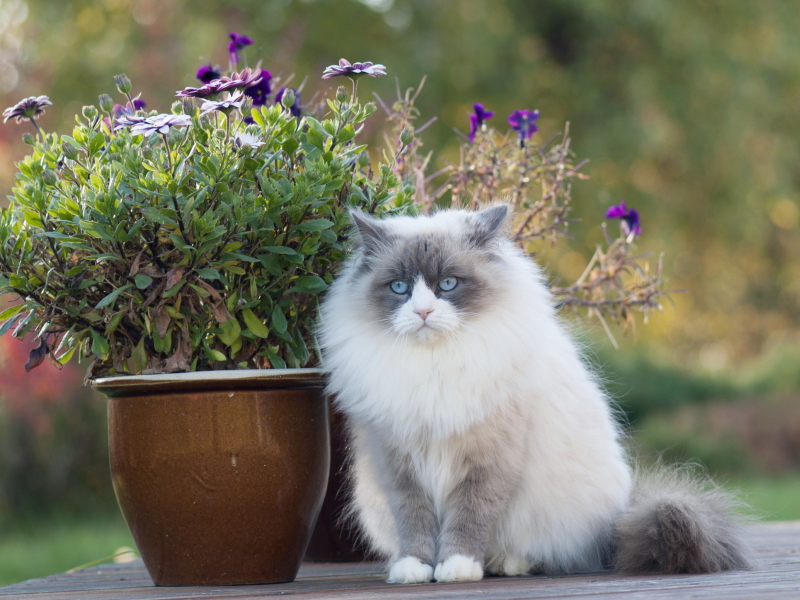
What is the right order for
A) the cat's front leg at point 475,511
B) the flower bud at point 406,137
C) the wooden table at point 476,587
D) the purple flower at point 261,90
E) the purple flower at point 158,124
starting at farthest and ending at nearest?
the purple flower at point 261,90 → the flower bud at point 406,137 → the cat's front leg at point 475,511 → the purple flower at point 158,124 → the wooden table at point 476,587

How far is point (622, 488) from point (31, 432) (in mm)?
6842

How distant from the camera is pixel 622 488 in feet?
8.89

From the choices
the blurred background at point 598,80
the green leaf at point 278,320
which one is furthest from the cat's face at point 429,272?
the blurred background at point 598,80

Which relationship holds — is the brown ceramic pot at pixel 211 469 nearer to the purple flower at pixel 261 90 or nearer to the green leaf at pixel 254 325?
the green leaf at pixel 254 325

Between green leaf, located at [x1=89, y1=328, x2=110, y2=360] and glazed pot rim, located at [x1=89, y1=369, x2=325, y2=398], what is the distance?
76mm

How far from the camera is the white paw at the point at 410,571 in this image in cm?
241

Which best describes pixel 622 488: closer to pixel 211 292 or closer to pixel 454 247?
pixel 454 247

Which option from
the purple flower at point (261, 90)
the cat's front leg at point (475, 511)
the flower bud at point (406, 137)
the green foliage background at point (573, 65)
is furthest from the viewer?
the green foliage background at point (573, 65)

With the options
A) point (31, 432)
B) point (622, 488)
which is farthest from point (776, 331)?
point (622, 488)

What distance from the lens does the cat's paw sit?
263cm

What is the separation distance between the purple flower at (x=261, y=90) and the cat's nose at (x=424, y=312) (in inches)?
43.8

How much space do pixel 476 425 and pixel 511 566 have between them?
0.50m

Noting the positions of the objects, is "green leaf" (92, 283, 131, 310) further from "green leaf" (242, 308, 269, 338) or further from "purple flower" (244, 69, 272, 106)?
"purple flower" (244, 69, 272, 106)

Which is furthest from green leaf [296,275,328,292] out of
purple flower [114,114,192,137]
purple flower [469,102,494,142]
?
purple flower [469,102,494,142]
